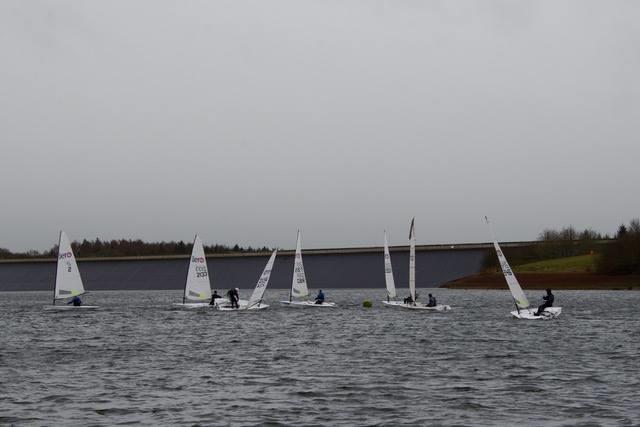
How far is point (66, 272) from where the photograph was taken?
74.6m

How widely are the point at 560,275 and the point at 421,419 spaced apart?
115960 mm

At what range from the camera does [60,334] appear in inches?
2079

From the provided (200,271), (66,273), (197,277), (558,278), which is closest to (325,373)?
(200,271)

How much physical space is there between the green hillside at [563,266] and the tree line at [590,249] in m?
1.83

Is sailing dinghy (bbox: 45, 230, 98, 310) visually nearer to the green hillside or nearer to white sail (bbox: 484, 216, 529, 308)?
white sail (bbox: 484, 216, 529, 308)

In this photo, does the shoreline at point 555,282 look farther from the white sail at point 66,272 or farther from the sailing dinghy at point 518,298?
the white sail at point 66,272

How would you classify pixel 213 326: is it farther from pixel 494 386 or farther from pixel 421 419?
pixel 421 419

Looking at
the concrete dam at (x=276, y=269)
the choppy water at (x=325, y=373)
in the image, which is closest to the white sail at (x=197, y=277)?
the choppy water at (x=325, y=373)

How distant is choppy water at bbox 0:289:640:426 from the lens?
82.5 ft

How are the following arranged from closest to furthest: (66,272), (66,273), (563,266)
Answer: (66,272) → (66,273) → (563,266)

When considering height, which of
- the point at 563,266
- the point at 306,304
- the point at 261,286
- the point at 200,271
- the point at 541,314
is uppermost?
the point at 563,266

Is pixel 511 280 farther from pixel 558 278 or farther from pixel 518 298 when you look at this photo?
pixel 558 278

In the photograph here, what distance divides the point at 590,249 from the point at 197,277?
99.5 meters

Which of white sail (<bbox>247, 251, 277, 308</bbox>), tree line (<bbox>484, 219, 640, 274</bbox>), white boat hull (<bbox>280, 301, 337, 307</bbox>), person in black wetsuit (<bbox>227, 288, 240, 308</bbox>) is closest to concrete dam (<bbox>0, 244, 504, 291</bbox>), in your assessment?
tree line (<bbox>484, 219, 640, 274</bbox>)
